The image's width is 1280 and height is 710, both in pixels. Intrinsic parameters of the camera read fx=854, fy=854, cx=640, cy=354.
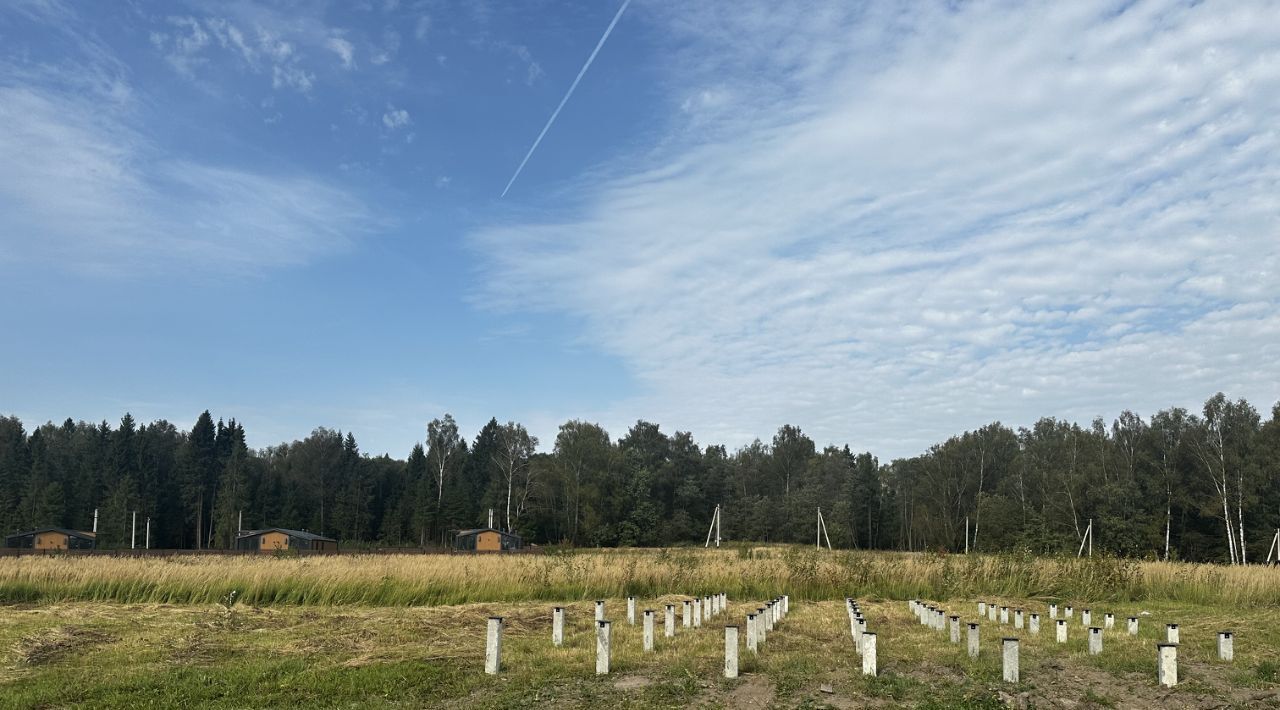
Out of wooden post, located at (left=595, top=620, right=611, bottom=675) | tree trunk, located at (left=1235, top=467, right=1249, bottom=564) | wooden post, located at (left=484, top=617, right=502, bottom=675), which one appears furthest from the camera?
tree trunk, located at (left=1235, top=467, right=1249, bottom=564)

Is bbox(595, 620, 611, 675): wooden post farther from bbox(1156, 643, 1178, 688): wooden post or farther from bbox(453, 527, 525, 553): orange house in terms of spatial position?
bbox(453, 527, 525, 553): orange house

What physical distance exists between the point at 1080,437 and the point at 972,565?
50.4 metres

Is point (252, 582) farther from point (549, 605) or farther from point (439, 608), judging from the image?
point (549, 605)

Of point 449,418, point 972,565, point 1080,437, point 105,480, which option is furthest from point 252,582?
point 449,418

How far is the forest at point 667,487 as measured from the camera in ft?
189

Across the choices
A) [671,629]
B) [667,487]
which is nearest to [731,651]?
[671,629]

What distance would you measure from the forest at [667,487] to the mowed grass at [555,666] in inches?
1865

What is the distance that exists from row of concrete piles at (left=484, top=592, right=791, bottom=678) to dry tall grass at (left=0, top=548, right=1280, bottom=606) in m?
5.47

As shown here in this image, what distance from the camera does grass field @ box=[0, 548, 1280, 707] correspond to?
31.2ft

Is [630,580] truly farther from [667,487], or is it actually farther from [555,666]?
[667,487]

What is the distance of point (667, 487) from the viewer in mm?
97000

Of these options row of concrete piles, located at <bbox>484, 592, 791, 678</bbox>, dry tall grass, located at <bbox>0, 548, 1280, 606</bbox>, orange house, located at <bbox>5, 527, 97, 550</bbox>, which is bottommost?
orange house, located at <bbox>5, 527, 97, 550</bbox>

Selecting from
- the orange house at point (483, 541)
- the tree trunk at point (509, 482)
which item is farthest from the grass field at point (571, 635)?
the tree trunk at point (509, 482)

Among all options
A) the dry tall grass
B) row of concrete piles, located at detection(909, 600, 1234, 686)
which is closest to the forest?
the dry tall grass
